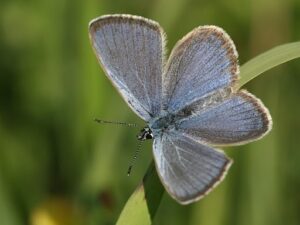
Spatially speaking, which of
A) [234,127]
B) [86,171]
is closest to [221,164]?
[234,127]

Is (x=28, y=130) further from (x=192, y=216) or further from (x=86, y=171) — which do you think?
(x=192, y=216)

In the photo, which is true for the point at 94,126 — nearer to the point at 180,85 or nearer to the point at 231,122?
the point at 180,85

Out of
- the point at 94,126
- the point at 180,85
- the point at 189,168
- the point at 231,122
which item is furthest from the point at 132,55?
A: the point at 94,126

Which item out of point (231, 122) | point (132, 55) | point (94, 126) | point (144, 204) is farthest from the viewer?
point (94, 126)

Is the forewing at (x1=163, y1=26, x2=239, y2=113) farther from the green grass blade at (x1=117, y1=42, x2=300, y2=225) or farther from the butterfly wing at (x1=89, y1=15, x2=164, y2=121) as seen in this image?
the green grass blade at (x1=117, y1=42, x2=300, y2=225)

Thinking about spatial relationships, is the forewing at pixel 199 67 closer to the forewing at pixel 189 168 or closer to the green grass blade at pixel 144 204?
the forewing at pixel 189 168

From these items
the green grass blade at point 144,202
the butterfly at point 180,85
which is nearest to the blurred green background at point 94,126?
the butterfly at point 180,85
